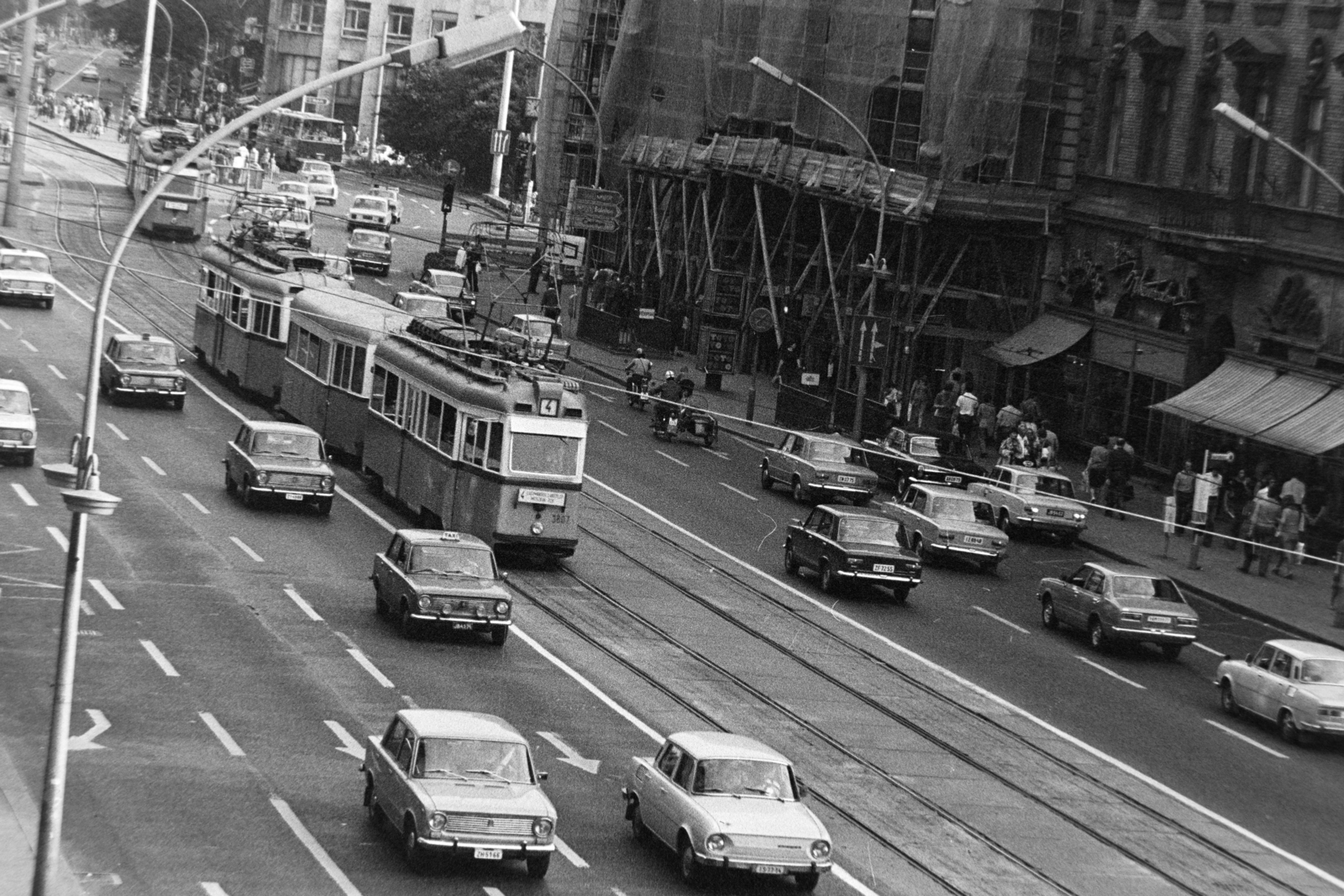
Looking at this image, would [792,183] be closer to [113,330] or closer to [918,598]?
[113,330]

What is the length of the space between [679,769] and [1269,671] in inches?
475

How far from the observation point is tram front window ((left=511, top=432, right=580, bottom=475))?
34531 mm

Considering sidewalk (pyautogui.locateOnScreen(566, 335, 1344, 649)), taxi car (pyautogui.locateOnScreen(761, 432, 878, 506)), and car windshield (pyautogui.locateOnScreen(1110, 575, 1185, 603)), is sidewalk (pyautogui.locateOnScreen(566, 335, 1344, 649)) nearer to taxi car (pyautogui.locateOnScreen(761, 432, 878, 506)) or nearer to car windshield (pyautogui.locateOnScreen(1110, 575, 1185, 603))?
car windshield (pyautogui.locateOnScreen(1110, 575, 1185, 603))

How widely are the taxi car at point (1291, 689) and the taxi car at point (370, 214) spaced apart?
64401 mm

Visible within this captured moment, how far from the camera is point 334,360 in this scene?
1732 inches

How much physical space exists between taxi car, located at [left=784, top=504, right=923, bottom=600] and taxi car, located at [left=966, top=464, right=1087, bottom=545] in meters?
6.31

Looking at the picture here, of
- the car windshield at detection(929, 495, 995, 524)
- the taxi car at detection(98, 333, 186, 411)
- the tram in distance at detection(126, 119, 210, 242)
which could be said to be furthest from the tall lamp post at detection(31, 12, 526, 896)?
the tram in distance at detection(126, 119, 210, 242)

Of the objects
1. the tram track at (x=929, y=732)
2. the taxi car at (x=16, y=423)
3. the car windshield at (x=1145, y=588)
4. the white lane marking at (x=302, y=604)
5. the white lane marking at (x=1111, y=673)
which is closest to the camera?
the tram track at (x=929, y=732)

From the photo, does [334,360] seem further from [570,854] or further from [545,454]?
[570,854]

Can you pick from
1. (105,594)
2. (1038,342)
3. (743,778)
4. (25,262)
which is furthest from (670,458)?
(743,778)

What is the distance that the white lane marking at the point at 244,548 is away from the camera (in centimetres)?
3406

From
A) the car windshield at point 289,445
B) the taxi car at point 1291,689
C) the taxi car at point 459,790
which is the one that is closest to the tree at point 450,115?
the car windshield at point 289,445

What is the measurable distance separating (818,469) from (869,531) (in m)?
8.90

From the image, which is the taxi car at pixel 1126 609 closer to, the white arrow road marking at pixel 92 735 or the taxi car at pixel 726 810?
the taxi car at pixel 726 810
